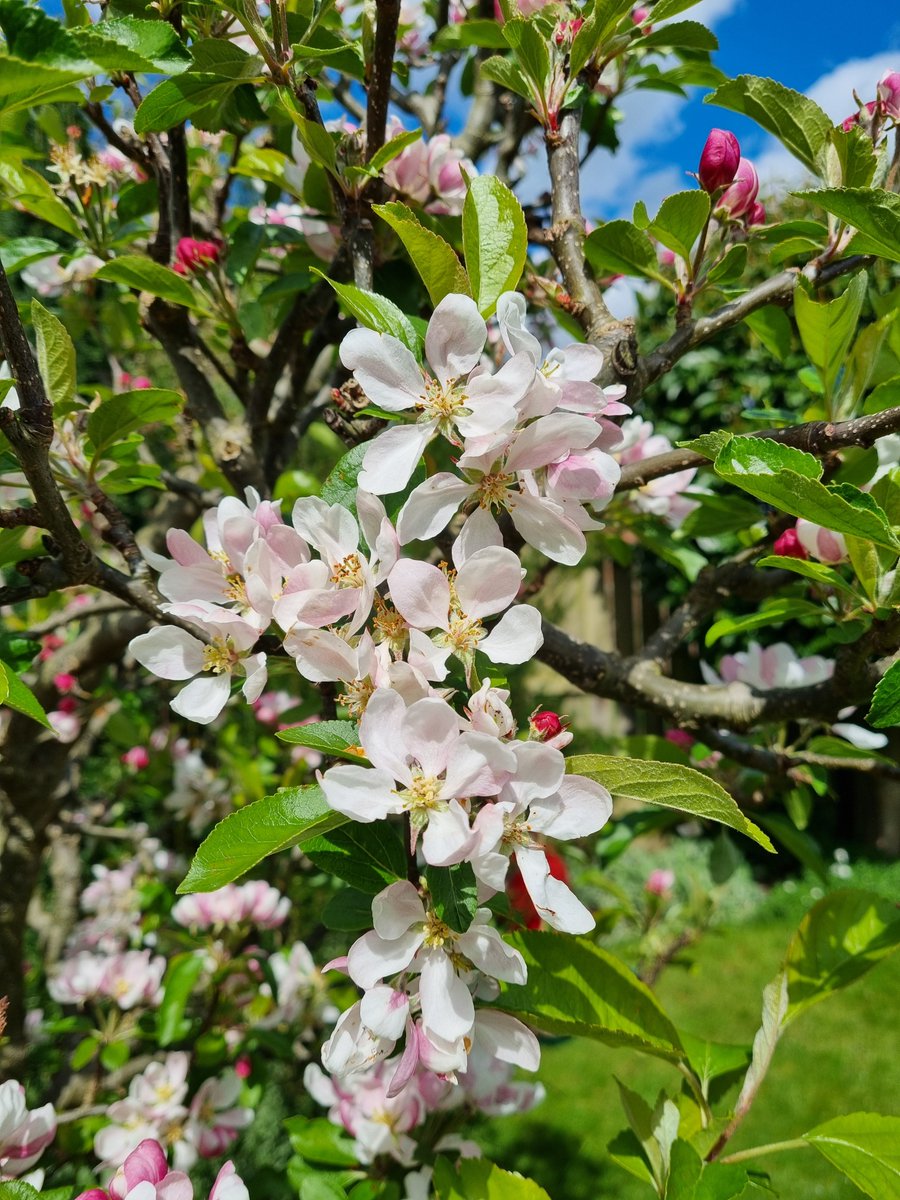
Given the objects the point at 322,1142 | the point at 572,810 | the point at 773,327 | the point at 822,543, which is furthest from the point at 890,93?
the point at 322,1142

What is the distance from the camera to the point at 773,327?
3.82ft

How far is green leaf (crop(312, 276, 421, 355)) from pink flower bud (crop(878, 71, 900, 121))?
2.24 feet

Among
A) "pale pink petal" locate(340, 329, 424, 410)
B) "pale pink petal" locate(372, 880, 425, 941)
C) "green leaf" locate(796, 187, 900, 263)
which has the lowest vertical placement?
"pale pink petal" locate(372, 880, 425, 941)

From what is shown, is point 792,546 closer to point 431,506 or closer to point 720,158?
point 720,158

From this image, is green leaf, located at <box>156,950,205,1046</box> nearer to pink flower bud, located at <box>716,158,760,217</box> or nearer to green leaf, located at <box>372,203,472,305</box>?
green leaf, located at <box>372,203,472,305</box>

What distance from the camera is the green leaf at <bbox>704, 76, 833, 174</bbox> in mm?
972

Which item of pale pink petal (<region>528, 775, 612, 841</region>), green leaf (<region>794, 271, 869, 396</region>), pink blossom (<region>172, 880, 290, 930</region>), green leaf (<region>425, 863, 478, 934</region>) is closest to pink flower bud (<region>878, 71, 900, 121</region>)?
green leaf (<region>794, 271, 869, 396</region>)

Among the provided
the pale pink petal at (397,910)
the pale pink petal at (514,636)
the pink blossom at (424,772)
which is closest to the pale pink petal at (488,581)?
the pale pink petal at (514,636)

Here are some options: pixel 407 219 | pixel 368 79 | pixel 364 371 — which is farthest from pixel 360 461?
pixel 368 79

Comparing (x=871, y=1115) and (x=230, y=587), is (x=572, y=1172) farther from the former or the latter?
(x=230, y=587)

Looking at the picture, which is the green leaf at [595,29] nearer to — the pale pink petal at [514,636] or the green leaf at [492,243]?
the green leaf at [492,243]

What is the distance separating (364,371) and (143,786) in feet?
8.34

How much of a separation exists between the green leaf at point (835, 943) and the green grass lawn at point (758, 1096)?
1.72 metres

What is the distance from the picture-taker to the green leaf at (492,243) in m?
0.76
